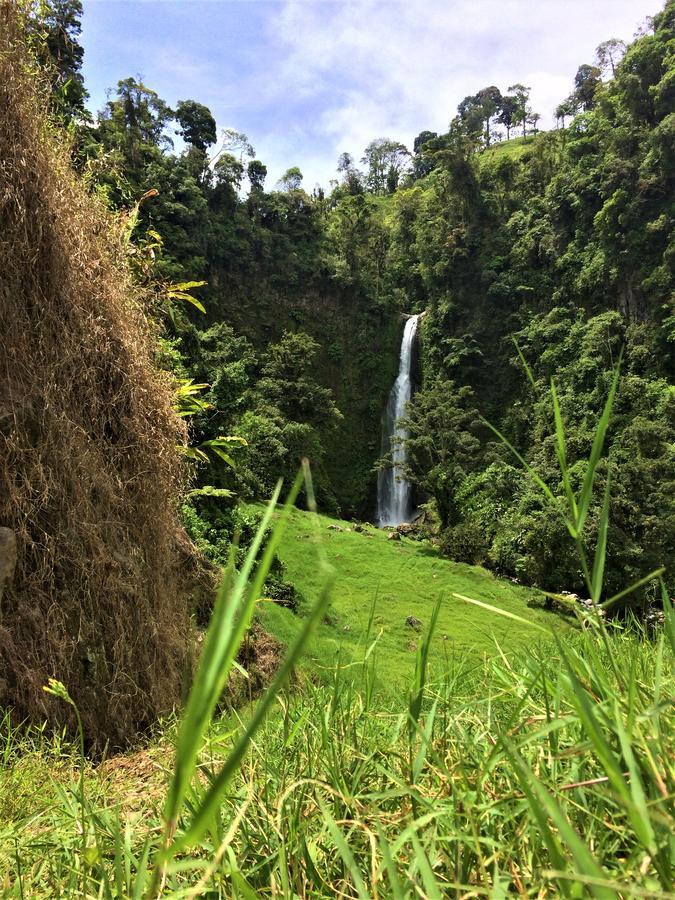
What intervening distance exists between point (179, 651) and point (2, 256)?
2.37 m

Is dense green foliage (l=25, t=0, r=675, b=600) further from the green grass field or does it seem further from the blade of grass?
the blade of grass

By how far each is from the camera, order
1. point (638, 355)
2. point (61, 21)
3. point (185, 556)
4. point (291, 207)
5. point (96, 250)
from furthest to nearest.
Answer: point (291, 207) < point (638, 355) < point (185, 556) < point (61, 21) < point (96, 250)

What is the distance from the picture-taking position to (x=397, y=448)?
25500mm

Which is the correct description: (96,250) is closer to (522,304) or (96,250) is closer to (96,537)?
(96,537)

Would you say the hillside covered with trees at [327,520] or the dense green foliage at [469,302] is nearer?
the hillside covered with trees at [327,520]

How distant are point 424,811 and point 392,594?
514 inches

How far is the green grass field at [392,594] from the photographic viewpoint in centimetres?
897

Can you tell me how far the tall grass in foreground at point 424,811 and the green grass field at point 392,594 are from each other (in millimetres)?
6274

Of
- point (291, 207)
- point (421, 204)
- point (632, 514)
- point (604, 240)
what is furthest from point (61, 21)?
point (421, 204)

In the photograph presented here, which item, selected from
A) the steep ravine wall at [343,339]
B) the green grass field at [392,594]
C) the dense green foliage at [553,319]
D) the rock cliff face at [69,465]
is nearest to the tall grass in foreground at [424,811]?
the rock cliff face at [69,465]

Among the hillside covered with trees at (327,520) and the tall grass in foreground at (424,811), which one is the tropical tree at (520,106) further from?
the tall grass in foreground at (424,811)

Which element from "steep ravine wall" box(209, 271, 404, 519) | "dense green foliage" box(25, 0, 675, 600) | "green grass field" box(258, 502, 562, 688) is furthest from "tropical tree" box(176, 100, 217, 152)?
"green grass field" box(258, 502, 562, 688)

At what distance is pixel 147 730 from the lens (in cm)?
266

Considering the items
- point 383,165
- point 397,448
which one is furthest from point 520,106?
point 397,448
